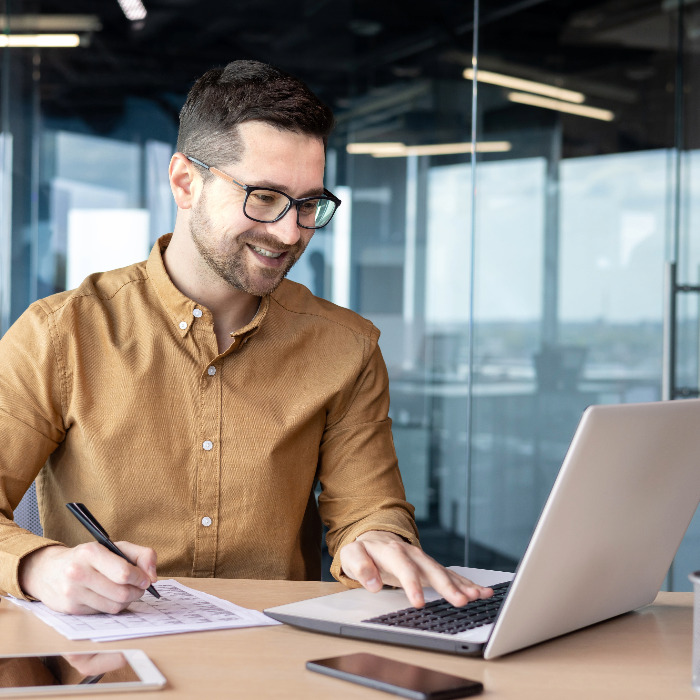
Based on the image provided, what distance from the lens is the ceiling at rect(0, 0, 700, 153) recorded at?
3.42m

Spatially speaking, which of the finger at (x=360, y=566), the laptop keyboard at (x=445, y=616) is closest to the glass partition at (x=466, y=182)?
the finger at (x=360, y=566)

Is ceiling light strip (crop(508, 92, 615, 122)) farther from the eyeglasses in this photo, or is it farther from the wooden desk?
the wooden desk

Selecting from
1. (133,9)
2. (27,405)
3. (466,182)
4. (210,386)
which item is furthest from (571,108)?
(27,405)

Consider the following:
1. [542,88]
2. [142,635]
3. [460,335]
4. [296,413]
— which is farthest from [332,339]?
[542,88]

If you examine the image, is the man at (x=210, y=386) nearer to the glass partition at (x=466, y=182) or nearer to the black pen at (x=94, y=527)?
the black pen at (x=94, y=527)

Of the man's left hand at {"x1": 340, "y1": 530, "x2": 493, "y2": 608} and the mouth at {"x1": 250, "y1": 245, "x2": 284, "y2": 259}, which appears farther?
the mouth at {"x1": 250, "y1": 245, "x2": 284, "y2": 259}

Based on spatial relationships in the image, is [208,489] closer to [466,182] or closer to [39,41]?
[466,182]

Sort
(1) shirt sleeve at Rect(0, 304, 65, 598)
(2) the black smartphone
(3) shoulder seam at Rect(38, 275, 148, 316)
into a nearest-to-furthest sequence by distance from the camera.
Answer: (2) the black smartphone
(1) shirt sleeve at Rect(0, 304, 65, 598)
(3) shoulder seam at Rect(38, 275, 148, 316)

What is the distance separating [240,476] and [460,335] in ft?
6.86

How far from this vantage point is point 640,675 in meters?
0.92

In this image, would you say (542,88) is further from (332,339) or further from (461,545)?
(332,339)

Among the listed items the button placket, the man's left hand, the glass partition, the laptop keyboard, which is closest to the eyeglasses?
the button placket

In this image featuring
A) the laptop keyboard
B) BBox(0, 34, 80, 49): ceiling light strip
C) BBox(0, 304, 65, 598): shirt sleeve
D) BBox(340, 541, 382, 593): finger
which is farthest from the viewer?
BBox(0, 34, 80, 49): ceiling light strip

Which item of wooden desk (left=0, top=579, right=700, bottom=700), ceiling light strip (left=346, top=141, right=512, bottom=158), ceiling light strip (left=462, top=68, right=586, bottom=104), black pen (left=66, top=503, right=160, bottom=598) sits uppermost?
ceiling light strip (left=462, top=68, right=586, bottom=104)
